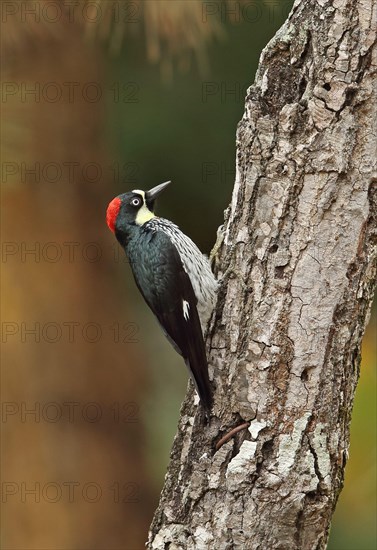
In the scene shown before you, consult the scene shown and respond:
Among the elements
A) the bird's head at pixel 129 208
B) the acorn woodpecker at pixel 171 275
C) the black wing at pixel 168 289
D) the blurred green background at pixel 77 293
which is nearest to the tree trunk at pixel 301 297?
the acorn woodpecker at pixel 171 275

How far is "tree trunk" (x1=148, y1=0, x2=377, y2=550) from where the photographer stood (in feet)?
8.77

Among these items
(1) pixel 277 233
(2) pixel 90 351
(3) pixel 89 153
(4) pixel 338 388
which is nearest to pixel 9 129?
(3) pixel 89 153

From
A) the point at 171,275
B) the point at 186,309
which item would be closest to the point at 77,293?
the point at 171,275

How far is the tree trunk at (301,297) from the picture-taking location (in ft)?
8.77

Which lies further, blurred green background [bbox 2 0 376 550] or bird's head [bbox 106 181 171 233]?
blurred green background [bbox 2 0 376 550]

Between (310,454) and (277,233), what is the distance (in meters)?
0.69

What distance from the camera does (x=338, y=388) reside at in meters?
2.71

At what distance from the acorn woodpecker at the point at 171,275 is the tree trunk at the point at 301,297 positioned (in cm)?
27

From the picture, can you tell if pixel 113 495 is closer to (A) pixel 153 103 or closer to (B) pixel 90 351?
(B) pixel 90 351

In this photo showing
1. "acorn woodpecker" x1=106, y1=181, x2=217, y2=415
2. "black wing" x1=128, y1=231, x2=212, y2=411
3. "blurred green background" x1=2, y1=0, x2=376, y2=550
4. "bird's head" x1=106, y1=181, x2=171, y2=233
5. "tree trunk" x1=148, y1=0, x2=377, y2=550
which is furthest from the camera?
"blurred green background" x1=2, y1=0, x2=376, y2=550

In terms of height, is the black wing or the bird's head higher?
the bird's head

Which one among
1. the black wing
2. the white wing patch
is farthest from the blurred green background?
the white wing patch

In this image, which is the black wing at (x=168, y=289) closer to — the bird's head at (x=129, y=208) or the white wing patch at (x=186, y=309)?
the white wing patch at (x=186, y=309)

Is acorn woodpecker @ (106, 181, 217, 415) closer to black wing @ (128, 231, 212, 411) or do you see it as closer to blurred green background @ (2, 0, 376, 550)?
black wing @ (128, 231, 212, 411)
